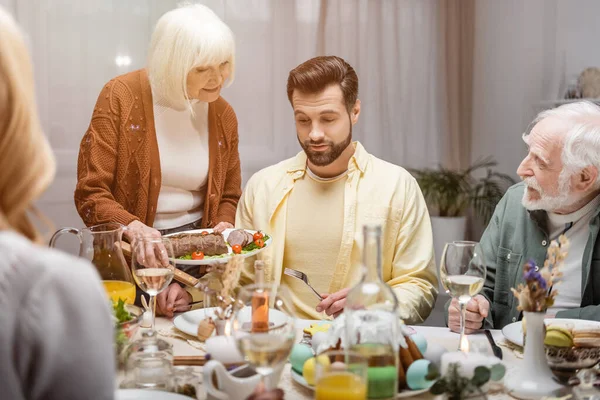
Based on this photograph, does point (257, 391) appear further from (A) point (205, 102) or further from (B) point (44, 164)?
(A) point (205, 102)

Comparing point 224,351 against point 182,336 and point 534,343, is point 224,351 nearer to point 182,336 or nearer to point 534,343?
point 182,336

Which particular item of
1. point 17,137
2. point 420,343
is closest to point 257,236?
point 420,343

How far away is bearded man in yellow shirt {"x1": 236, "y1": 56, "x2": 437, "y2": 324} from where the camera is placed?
236 centimetres

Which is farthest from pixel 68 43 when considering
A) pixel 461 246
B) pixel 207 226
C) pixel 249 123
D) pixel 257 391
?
pixel 257 391

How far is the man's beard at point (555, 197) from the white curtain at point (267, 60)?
246 centimetres

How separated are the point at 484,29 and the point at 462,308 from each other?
13.4 feet

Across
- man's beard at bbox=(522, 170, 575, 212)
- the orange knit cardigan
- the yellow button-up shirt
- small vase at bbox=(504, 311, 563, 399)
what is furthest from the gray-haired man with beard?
the orange knit cardigan

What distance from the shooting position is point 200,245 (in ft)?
7.20

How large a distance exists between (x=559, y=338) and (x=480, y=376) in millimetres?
316

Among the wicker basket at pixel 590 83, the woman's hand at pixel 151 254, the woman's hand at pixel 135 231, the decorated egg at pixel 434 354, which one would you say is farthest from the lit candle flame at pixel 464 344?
the wicker basket at pixel 590 83

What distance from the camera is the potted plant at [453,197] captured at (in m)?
4.95

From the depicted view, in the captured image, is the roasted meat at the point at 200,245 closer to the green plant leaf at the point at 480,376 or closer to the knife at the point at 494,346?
the knife at the point at 494,346

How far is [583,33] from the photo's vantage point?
183 inches

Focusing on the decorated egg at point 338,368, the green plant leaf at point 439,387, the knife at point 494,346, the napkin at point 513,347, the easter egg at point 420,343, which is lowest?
the napkin at point 513,347
